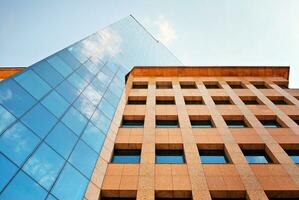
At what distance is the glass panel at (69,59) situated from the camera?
18766 mm

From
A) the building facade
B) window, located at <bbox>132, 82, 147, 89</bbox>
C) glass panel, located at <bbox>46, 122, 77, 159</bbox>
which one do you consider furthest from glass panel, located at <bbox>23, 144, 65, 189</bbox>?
window, located at <bbox>132, 82, 147, 89</bbox>

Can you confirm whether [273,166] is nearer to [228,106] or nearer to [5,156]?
[228,106]

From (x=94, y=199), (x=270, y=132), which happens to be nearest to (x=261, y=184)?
(x=270, y=132)

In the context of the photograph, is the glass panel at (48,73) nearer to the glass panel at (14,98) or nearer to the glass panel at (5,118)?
the glass panel at (14,98)

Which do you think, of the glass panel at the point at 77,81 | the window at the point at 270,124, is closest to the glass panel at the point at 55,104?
the glass panel at the point at 77,81

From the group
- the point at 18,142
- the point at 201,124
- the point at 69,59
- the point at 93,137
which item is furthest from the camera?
the point at 201,124

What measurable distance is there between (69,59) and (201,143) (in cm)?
1160

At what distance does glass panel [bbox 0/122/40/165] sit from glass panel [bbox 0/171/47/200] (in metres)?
0.74

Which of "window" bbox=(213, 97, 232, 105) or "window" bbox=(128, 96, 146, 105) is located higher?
"window" bbox=(213, 97, 232, 105)

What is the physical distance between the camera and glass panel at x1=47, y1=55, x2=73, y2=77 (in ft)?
56.5

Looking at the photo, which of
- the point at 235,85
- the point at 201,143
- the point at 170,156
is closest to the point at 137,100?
the point at 170,156

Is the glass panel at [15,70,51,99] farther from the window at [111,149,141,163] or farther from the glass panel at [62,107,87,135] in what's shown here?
the window at [111,149,141,163]

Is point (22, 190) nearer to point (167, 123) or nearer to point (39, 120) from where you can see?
point (39, 120)

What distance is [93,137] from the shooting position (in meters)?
15.9
